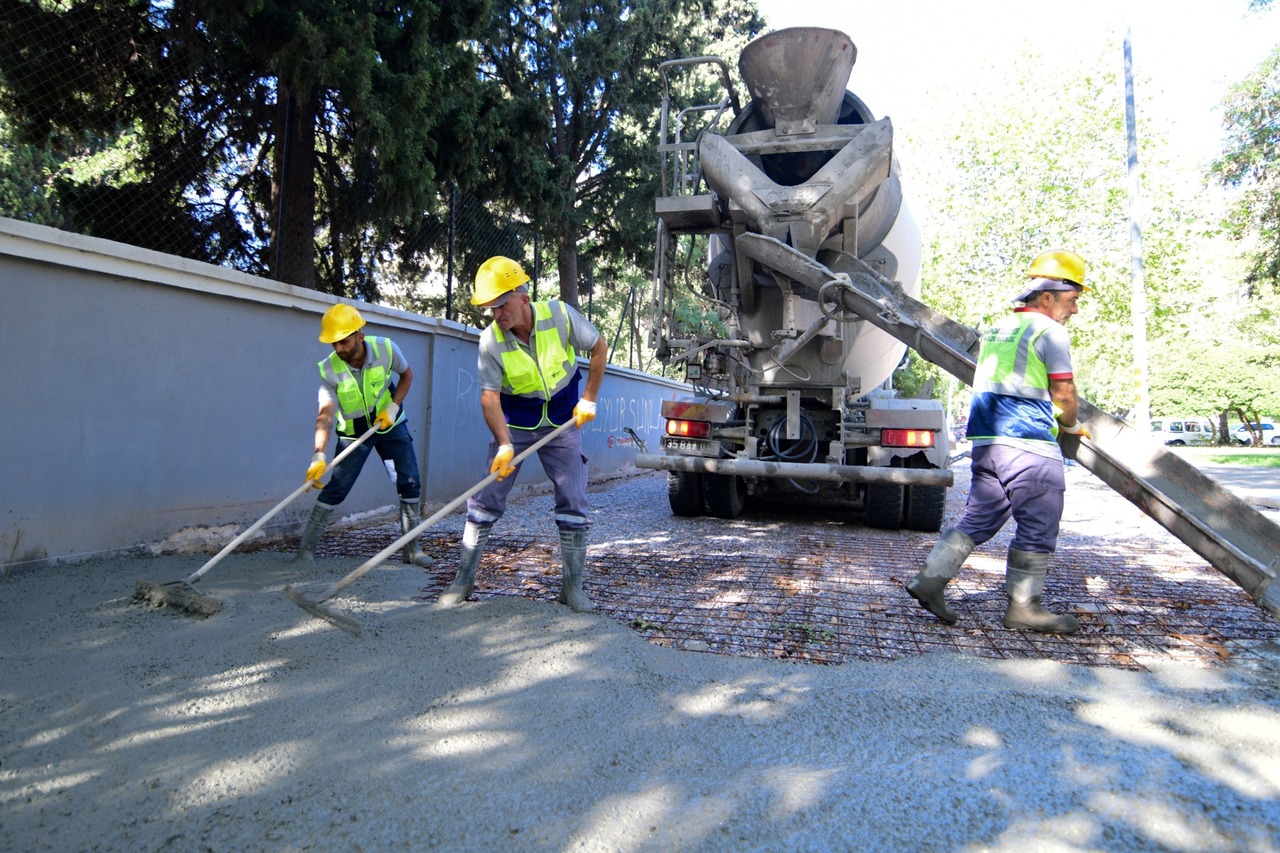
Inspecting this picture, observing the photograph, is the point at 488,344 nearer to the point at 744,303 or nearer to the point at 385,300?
the point at 744,303

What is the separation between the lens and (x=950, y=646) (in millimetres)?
3000

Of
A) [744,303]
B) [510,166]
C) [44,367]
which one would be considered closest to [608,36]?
[510,166]

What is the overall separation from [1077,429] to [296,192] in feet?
19.9

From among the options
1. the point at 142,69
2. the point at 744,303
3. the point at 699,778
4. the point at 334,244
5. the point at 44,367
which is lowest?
the point at 699,778

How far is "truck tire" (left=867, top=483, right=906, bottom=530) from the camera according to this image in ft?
19.7

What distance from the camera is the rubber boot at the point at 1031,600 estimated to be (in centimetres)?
314

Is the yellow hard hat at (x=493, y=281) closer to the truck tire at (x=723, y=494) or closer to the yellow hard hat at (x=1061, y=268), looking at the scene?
the yellow hard hat at (x=1061, y=268)

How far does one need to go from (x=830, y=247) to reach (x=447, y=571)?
11.1 feet

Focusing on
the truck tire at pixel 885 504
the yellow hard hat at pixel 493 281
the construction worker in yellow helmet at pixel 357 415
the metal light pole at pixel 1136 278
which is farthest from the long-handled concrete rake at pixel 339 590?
the metal light pole at pixel 1136 278

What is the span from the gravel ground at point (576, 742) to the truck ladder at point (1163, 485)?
394 mm

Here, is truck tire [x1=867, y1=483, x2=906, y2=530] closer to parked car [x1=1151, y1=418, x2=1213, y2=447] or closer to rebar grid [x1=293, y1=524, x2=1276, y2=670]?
rebar grid [x1=293, y1=524, x2=1276, y2=670]

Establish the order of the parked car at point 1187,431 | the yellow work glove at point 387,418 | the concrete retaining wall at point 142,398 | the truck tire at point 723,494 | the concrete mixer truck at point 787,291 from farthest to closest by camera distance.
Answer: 1. the parked car at point 1187,431
2. the truck tire at point 723,494
3. the concrete mixer truck at point 787,291
4. the yellow work glove at point 387,418
5. the concrete retaining wall at point 142,398

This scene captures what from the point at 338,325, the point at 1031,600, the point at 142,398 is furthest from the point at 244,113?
the point at 1031,600

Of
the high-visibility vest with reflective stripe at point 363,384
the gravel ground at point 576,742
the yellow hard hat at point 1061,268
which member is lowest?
the gravel ground at point 576,742
